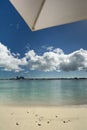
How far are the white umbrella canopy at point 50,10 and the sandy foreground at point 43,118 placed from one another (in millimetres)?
1072

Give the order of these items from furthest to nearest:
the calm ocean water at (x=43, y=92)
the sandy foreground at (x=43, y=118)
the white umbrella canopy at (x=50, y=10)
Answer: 1. the calm ocean water at (x=43, y=92)
2. the sandy foreground at (x=43, y=118)
3. the white umbrella canopy at (x=50, y=10)

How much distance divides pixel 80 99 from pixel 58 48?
0.68 m

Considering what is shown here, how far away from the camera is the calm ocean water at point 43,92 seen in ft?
9.84

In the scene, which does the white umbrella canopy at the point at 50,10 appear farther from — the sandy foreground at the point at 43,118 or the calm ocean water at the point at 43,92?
the sandy foreground at the point at 43,118

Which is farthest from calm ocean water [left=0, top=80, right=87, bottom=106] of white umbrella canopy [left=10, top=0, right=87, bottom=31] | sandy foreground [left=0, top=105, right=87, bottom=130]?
white umbrella canopy [left=10, top=0, right=87, bottom=31]

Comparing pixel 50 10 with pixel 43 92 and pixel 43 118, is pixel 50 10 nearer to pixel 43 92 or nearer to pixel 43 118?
pixel 43 92

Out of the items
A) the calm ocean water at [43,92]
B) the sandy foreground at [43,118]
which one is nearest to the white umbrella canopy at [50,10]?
the calm ocean water at [43,92]

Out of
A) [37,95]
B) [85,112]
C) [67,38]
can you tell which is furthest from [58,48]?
Result: [85,112]

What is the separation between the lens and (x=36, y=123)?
2.86 m

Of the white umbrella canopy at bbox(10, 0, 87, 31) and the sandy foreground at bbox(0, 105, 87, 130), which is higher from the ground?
the white umbrella canopy at bbox(10, 0, 87, 31)

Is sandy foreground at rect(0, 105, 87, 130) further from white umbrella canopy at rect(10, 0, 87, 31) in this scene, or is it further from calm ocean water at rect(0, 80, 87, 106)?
white umbrella canopy at rect(10, 0, 87, 31)

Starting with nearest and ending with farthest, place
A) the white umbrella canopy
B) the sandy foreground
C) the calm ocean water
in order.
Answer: the white umbrella canopy, the sandy foreground, the calm ocean water

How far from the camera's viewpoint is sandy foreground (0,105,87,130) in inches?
112

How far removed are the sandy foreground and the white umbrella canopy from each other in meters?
1.07
